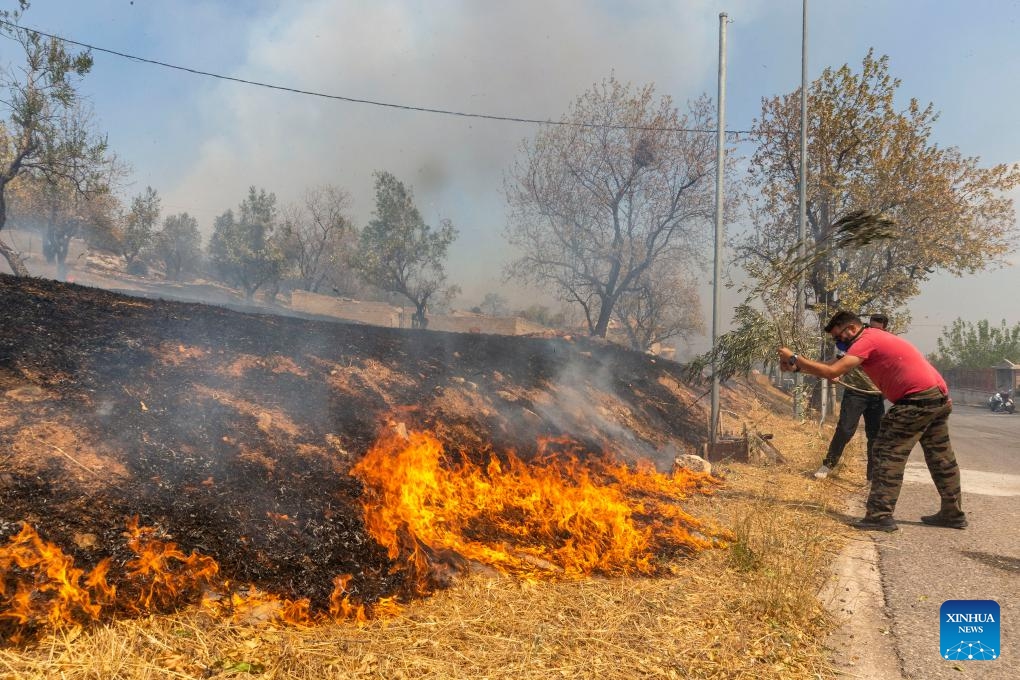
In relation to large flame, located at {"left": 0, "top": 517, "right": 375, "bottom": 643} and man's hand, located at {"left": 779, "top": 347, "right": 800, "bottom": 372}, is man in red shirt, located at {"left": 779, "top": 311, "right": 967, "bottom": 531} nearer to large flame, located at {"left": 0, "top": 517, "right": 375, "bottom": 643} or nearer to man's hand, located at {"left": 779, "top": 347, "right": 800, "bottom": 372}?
man's hand, located at {"left": 779, "top": 347, "right": 800, "bottom": 372}

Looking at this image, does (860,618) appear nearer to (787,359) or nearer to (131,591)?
(787,359)

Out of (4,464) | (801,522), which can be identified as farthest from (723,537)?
(4,464)

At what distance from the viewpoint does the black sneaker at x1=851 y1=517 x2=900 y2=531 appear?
525 centimetres

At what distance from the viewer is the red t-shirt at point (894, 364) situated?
17.4 feet

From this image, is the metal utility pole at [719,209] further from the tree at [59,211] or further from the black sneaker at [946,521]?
the tree at [59,211]

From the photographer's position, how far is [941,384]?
545cm

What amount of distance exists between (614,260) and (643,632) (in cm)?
1749

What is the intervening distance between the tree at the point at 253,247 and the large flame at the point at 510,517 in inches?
1413

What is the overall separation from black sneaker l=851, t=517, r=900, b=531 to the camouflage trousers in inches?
1.6

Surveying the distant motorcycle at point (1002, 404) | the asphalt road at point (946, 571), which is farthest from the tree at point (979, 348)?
the asphalt road at point (946, 571)

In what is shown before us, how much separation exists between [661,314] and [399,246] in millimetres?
17623

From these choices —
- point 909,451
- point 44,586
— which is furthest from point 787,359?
point 44,586

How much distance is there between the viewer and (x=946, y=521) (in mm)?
5363

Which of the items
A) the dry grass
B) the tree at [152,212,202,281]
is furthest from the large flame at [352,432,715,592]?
the tree at [152,212,202,281]
